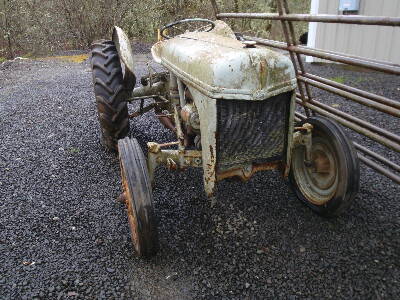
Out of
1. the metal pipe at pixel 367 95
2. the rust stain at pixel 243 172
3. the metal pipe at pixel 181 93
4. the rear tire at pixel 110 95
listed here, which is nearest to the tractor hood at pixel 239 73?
the metal pipe at pixel 181 93

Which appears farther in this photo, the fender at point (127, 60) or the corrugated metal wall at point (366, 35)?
the corrugated metal wall at point (366, 35)

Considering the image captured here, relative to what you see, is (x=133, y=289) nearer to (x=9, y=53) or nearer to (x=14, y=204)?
(x=14, y=204)

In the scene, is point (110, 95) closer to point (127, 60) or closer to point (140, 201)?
point (127, 60)

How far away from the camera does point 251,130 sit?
2.28 m

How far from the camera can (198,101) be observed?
7.38ft

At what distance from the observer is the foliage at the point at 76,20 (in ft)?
30.1

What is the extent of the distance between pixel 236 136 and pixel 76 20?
889 centimetres

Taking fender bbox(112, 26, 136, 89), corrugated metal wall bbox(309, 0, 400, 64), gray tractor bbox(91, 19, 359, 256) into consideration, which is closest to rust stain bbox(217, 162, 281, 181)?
gray tractor bbox(91, 19, 359, 256)

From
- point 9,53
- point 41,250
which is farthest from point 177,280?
point 9,53

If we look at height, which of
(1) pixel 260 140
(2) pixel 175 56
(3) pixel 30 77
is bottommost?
(3) pixel 30 77

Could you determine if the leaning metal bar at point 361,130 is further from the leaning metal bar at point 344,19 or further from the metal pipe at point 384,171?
the leaning metal bar at point 344,19

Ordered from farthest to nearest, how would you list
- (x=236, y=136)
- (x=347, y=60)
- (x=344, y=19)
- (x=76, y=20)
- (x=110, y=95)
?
(x=76, y=20) → (x=110, y=95) → (x=347, y=60) → (x=344, y=19) → (x=236, y=136)

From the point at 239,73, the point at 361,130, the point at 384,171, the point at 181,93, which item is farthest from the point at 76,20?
the point at 384,171

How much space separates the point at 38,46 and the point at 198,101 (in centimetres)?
900
